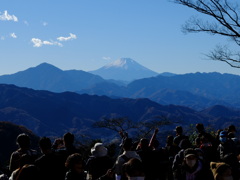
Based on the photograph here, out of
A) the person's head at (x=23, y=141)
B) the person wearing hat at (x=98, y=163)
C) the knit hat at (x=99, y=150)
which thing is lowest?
the person wearing hat at (x=98, y=163)

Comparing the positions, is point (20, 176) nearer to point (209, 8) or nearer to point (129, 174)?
point (129, 174)

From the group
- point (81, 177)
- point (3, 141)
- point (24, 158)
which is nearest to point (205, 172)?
point (81, 177)

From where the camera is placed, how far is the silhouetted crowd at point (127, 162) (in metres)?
4.68

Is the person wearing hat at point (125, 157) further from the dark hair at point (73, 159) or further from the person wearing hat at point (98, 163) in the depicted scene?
the dark hair at point (73, 159)

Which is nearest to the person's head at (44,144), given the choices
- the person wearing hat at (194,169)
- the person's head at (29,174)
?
the person's head at (29,174)

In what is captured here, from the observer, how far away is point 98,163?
6.55 m

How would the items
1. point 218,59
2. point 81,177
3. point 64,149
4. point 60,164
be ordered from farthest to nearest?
point 218,59 → point 64,149 → point 60,164 → point 81,177

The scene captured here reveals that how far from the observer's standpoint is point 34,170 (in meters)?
4.11

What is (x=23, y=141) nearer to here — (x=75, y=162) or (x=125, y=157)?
(x=75, y=162)

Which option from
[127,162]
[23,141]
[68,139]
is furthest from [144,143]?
[127,162]

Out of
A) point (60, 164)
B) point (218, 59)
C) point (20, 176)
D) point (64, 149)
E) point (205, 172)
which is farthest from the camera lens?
point (218, 59)

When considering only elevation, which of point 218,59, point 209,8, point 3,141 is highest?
point 209,8

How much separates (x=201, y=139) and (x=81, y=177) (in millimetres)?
4385

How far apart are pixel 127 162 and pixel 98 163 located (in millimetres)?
2326
